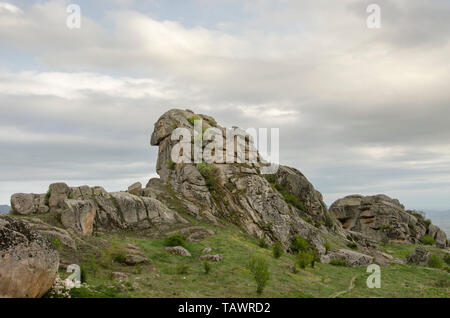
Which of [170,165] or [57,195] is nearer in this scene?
[57,195]

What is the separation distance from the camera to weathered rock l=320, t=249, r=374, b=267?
45091 mm

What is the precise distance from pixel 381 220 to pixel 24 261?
78.8m

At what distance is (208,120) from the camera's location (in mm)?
71125

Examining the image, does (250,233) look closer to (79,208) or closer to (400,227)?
(79,208)

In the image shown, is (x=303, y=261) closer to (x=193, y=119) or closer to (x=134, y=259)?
(x=134, y=259)

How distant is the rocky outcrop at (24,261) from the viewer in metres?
16.3

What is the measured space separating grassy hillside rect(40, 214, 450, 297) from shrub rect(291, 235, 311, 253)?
13.7 ft

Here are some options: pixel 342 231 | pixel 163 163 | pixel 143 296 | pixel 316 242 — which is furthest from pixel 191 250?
pixel 342 231

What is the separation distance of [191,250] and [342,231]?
3849 cm

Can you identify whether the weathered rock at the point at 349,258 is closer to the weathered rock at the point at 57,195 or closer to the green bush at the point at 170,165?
the green bush at the point at 170,165

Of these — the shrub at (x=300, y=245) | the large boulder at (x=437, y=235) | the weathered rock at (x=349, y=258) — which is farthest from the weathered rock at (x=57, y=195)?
the large boulder at (x=437, y=235)

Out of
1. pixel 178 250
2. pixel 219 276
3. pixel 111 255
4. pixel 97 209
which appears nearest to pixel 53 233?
pixel 111 255

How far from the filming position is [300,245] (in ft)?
151
